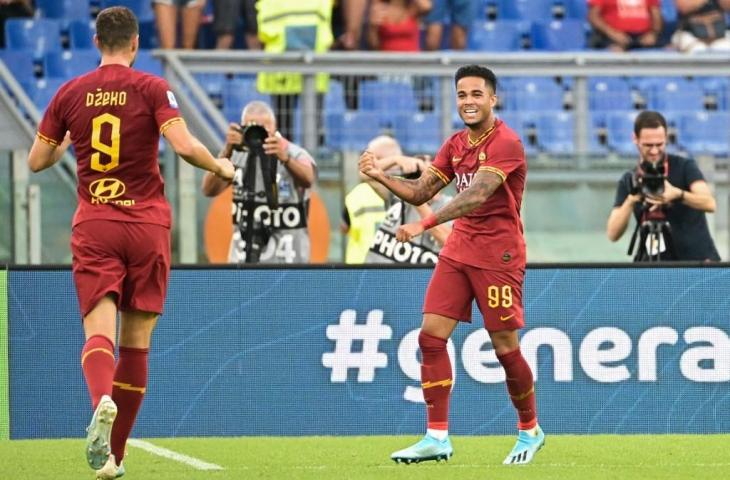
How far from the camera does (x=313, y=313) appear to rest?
10.9 m

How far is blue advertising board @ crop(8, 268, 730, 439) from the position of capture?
10844 millimetres

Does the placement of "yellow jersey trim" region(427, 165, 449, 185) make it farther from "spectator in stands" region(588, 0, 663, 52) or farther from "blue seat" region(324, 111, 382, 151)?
"spectator in stands" region(588, 0, 663, 52)

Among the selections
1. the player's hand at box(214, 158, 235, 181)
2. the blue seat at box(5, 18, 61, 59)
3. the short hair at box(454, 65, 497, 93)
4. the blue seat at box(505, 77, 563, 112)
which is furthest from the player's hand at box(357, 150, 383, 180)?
the blue seat at box(5, 18, 61, 59)

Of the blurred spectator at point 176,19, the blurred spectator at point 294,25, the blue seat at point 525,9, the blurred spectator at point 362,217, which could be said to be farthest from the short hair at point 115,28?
the blue seat at point 525,9

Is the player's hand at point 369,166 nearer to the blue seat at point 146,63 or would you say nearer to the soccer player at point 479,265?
the soccer player at point 479,265

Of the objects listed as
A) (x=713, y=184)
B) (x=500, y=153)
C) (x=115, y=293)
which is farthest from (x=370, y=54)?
(x=115, y=293)

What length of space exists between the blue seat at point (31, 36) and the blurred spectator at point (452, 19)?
12.3 feet

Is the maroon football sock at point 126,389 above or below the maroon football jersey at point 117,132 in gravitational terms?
below

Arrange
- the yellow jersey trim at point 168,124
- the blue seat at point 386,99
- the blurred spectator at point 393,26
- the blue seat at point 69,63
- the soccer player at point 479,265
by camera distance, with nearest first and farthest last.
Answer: the yellow jersey trim at point 168,124
the soccer player at point 479,265
the blue seat at point 386,99
the blue seat at point 69,63
the blurred spectator at point 393,26

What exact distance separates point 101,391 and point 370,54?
8.13 m

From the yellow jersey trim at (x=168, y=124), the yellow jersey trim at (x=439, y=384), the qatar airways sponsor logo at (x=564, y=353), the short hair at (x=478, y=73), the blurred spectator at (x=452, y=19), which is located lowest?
the qatar airways sponsor logo at (x=564, y=353)

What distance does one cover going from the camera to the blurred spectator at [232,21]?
16.9m

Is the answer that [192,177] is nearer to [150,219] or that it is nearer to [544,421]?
[544,421]

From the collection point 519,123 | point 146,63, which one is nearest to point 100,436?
point 519,123
